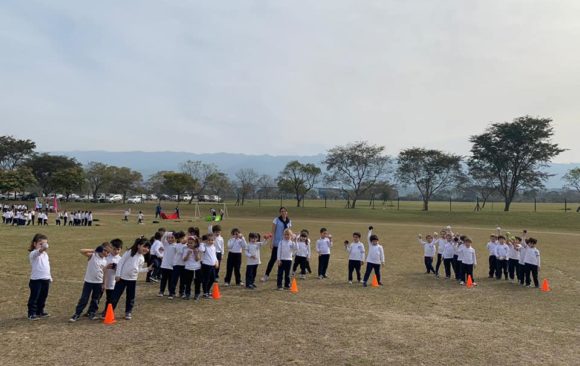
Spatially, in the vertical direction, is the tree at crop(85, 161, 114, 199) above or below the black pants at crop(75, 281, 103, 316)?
above

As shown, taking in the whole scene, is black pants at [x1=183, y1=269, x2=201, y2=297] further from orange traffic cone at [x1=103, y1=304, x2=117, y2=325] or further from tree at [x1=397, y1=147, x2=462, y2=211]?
tree at [x1=397, y1=147, x2=462, y2=211]

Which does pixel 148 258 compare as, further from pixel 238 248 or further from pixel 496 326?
pixel 496 326

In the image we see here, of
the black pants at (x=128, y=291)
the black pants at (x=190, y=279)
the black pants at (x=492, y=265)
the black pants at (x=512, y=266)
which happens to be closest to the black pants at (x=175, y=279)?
the black pants at (x=190, y=279)

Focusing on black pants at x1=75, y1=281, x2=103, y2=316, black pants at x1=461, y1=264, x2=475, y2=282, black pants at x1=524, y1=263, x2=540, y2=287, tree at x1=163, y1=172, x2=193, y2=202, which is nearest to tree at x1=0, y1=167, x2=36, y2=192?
tree at x1=163, y1=172, x2=193, y2=202

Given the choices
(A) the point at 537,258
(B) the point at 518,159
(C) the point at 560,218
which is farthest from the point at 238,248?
(B) the point at 518,159

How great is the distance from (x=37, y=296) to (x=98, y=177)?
81.0 meters

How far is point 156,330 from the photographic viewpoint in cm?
823

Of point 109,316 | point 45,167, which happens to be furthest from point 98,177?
point 109,316

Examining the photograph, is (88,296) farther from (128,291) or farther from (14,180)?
(14,180)

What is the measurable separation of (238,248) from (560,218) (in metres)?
52.1

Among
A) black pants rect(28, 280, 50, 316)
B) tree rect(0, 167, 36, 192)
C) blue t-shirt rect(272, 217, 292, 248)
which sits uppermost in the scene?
tree rect(0, 167, 36, 192)

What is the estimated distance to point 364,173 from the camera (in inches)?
3034

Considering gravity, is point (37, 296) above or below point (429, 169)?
below

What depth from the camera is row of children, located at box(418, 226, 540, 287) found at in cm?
1388
